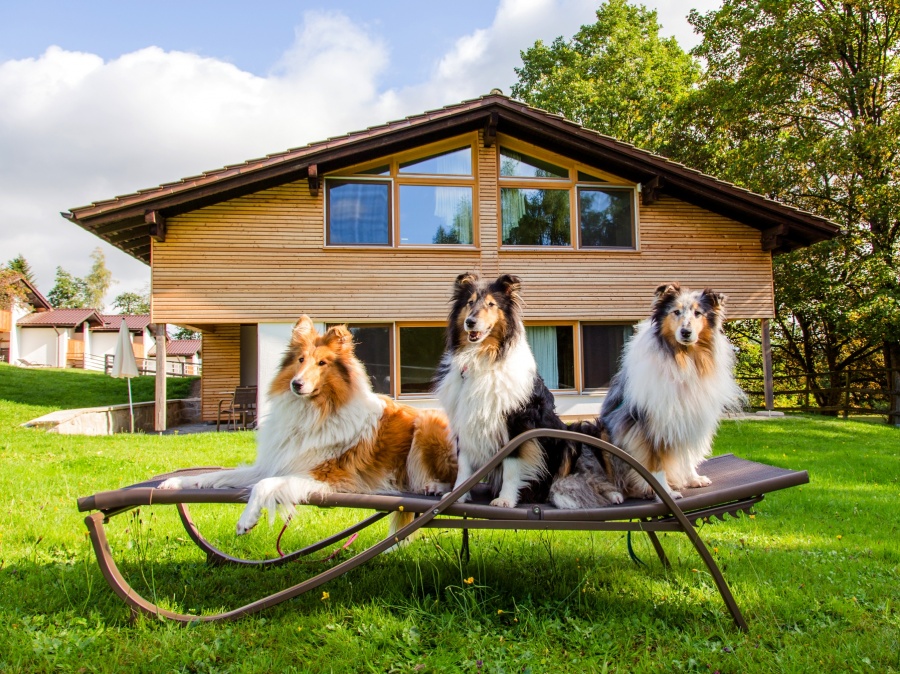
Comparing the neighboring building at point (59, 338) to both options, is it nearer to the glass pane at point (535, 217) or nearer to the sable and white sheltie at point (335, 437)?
the glass pane at point (535, 217)

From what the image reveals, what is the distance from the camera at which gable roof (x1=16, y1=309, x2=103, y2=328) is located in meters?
41.8

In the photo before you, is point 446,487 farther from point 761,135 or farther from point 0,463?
point 761,135

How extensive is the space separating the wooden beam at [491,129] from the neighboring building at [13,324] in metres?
38.2

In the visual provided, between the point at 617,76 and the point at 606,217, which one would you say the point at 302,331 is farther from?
the point at 617,76

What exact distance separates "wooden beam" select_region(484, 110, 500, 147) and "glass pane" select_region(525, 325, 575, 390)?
402 cm

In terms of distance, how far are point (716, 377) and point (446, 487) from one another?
1.60 m

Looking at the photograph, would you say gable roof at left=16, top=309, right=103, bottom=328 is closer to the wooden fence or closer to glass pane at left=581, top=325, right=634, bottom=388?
glass pane at left=581, top=325, right=634, bottom=388

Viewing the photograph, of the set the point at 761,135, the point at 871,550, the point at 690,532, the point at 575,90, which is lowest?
the point at 871,550

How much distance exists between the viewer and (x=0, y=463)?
6738 millimetres

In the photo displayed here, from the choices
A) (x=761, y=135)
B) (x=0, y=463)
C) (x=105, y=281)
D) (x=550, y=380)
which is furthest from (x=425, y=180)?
(x=105, y=281)

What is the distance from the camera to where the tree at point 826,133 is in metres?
14.9

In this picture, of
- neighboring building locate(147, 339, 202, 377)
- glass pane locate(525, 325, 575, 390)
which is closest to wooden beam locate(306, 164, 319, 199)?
glass pane locate(525, 325, 575, 390)

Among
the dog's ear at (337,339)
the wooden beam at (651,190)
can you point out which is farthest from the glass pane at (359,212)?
the dog's ear at (337,339)

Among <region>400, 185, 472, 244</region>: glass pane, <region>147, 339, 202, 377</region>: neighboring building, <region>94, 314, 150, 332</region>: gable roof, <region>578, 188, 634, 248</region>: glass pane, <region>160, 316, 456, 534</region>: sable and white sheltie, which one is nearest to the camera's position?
<region>160, 316, 456, 534</region>: sable and white sheltie
